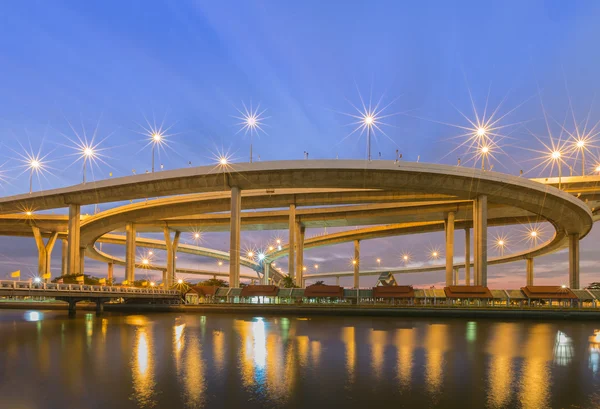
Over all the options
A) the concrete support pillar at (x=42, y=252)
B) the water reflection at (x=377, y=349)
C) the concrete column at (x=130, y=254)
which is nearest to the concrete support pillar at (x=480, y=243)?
the water reflection at (x=377, y=349)

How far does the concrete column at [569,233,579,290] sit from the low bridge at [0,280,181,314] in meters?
71.1

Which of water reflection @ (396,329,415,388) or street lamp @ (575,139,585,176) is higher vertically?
street lamp @ (575,139,585,176)

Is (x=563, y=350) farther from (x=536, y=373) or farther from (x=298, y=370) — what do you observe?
(x=298, y=370)

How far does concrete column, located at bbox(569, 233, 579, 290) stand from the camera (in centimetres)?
8344

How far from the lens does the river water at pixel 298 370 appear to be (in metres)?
14.8

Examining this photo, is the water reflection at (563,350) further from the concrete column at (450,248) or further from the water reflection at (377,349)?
the concrete column at (450,248)

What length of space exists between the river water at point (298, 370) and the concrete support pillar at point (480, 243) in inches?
1131

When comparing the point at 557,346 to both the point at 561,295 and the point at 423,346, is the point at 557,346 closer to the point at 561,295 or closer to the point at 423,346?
the point at 423,346

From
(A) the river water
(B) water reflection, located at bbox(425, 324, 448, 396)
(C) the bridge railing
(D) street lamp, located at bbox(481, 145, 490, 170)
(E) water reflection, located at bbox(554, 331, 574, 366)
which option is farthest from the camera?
(D) street lamp, located at bbox(481, 145, 490, 170)

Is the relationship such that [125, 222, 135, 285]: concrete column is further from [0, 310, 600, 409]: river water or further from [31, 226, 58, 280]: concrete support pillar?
[0, 310, 600, 409]: river water

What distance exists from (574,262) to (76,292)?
83.2 metres

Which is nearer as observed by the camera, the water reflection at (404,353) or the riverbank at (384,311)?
the water reflection at (404,353)

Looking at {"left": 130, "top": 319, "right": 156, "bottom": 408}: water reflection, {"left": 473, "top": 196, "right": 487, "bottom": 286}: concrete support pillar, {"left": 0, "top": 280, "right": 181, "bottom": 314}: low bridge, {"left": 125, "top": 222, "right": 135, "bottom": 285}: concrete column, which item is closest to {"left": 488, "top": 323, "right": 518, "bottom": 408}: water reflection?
{"left": 130, "top": 319, "right": 156, "bottom": 408}: water reflection

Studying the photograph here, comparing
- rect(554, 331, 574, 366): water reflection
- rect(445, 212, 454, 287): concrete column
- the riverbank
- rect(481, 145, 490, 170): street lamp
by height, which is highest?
rect(481, 145, 490, 170): street lamp
